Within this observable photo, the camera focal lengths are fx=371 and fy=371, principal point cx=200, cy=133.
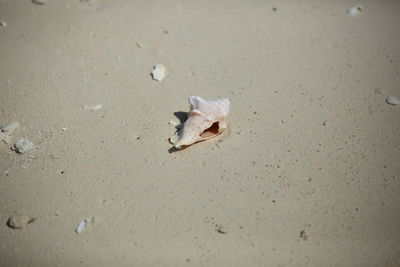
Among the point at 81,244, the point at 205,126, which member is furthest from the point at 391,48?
the point at 81,244

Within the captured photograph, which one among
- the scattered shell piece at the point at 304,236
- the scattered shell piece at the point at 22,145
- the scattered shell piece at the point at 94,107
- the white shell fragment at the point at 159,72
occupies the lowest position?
the scattered shell piece at the point at 22,145

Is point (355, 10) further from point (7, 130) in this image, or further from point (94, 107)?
point (7, 130)

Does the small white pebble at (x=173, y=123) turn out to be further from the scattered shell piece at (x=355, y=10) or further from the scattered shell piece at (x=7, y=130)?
the scattered shell piece at (x=355, y=10)

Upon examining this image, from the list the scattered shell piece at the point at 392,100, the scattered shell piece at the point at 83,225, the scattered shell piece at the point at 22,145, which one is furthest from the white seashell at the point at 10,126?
the scattered shell piece at the point at 392,100

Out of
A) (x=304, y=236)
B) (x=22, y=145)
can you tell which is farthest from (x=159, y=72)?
(x=304, y=236)

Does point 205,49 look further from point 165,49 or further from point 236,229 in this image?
point 236,229
